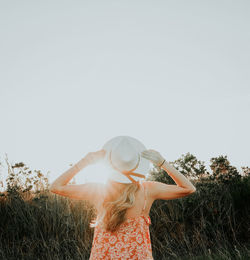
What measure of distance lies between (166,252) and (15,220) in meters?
3.32

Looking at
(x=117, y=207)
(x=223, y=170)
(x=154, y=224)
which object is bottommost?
(x=154, y=224)

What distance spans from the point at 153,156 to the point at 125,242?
738mm

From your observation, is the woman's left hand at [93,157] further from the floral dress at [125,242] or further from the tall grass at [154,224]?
the tall grass at [154,224]

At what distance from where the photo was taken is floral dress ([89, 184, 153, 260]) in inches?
76.6

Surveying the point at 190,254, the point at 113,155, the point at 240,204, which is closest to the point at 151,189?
the point at 113,155

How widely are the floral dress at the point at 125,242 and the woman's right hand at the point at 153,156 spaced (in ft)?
1.36

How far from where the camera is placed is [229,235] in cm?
518

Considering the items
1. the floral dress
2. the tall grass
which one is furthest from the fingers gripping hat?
the tall grass

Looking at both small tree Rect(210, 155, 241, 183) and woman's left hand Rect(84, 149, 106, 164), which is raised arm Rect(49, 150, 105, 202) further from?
small tree Rect(210, 155, 241, 183)

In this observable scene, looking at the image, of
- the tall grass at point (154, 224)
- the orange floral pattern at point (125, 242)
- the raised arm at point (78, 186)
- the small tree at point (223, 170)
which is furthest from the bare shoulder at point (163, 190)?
the small tree at point (223, 170)

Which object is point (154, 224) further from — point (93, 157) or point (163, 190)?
point (93, 157)

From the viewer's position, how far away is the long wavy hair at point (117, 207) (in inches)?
76.8

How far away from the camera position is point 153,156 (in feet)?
6.95

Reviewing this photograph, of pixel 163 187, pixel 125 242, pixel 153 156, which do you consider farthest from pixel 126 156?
pixel 125 242
